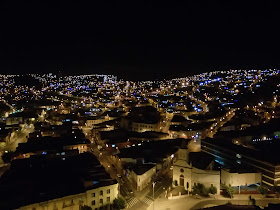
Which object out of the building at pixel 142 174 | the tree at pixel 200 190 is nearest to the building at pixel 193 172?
the tree at pixel 200 190

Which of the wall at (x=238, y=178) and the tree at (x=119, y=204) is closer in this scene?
the tree at (x=119, y=204)

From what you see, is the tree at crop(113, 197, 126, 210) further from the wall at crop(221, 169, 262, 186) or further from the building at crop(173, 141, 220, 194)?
the wall at crop(221, 169, 262, 186)

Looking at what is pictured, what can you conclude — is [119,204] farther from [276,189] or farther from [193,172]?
[276,189]

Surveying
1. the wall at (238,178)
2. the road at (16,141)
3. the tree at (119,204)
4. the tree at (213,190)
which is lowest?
the tree at (119,204)

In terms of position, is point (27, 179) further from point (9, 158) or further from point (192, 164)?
point (192, 164)

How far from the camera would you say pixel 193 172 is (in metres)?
13.3

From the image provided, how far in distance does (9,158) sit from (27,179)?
5.57 metres

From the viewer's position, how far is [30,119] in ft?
100

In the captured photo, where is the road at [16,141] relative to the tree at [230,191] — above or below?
above

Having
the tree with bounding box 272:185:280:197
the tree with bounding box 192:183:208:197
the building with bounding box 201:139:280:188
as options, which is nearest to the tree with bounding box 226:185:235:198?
the tree with bounding box 192:183:208:197

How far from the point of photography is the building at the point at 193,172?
13.0 meters

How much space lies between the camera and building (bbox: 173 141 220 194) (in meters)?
13.0

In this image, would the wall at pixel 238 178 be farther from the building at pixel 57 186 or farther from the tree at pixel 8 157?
the tree at pixel 8 157

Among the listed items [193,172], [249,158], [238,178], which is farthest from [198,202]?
[249,158]
